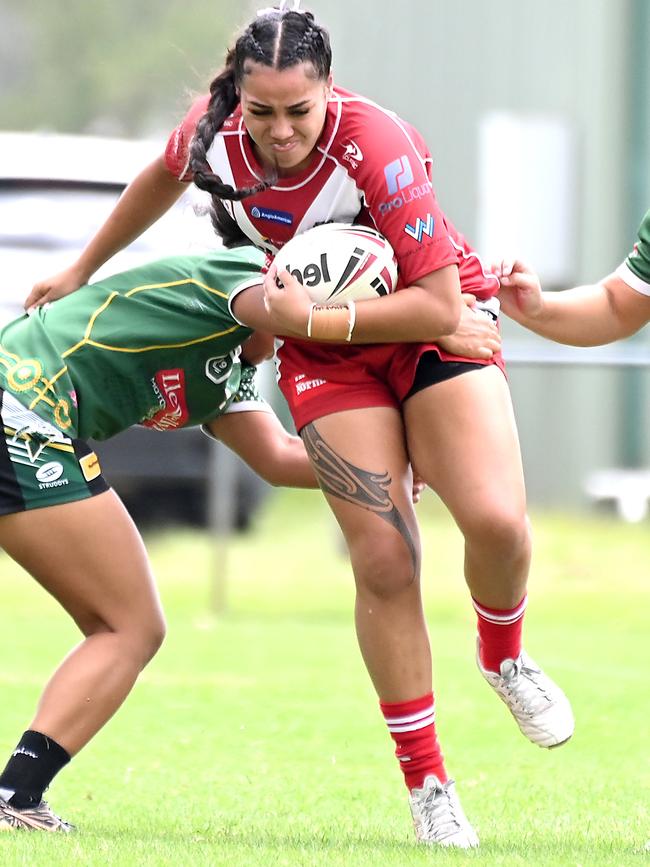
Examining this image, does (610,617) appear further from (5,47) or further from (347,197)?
(5,47)

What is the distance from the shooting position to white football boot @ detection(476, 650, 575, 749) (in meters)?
4.67

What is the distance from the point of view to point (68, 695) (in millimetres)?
4523

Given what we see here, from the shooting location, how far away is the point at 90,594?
4.56 m

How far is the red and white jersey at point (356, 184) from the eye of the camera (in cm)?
417

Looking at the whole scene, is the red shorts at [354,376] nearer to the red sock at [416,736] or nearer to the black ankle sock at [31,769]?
the red sock at [416,736]

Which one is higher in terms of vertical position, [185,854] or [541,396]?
[185,854]

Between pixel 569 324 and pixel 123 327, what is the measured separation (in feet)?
4.50

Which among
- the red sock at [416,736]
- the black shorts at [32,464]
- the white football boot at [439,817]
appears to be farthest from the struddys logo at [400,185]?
the white football boot at [439,817]

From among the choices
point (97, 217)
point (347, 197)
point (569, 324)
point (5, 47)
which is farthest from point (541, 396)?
point (5, 47)

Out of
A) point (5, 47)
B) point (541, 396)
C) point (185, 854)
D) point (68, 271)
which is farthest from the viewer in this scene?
point (5, 47)

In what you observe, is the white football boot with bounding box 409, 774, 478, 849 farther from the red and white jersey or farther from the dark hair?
the dark hair

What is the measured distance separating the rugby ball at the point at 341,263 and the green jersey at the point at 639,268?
3.05ft

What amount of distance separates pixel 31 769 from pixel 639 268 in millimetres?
2312

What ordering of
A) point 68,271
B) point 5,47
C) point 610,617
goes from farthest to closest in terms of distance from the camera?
point 5,47
point 610,617
point 68,271
